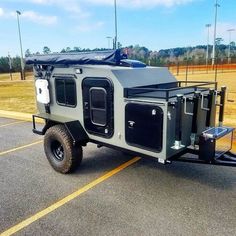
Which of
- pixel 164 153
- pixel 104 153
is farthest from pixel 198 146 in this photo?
pixel 104 153

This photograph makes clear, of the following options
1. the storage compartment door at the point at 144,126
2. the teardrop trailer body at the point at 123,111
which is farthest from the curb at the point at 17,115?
the storage compartment door at the point at 144,126

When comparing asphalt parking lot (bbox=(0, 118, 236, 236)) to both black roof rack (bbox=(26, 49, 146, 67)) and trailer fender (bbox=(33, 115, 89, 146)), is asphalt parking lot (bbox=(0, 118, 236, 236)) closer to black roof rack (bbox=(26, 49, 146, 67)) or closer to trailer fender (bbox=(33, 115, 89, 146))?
trailer fender (bbox=(33, 115, 89, 146))

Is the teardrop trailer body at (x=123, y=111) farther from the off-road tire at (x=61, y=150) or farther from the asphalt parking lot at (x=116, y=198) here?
the asphalt parking lot at (x=116, y=198)

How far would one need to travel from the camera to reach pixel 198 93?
4703 mm

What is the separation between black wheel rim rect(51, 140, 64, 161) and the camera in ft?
19.6

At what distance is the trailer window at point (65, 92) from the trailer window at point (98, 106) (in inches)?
23.1

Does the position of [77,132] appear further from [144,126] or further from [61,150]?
[144,126]

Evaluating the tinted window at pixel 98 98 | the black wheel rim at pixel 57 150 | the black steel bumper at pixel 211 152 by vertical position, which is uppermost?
the tinted window at pixel 98 98

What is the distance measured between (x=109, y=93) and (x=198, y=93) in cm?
152

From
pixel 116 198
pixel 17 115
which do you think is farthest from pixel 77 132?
pixel 17 115

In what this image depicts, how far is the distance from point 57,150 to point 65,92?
1.28m

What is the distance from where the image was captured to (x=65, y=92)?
5.91 meters

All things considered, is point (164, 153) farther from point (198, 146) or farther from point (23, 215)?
point (23, 215)

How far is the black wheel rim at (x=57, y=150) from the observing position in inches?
235
